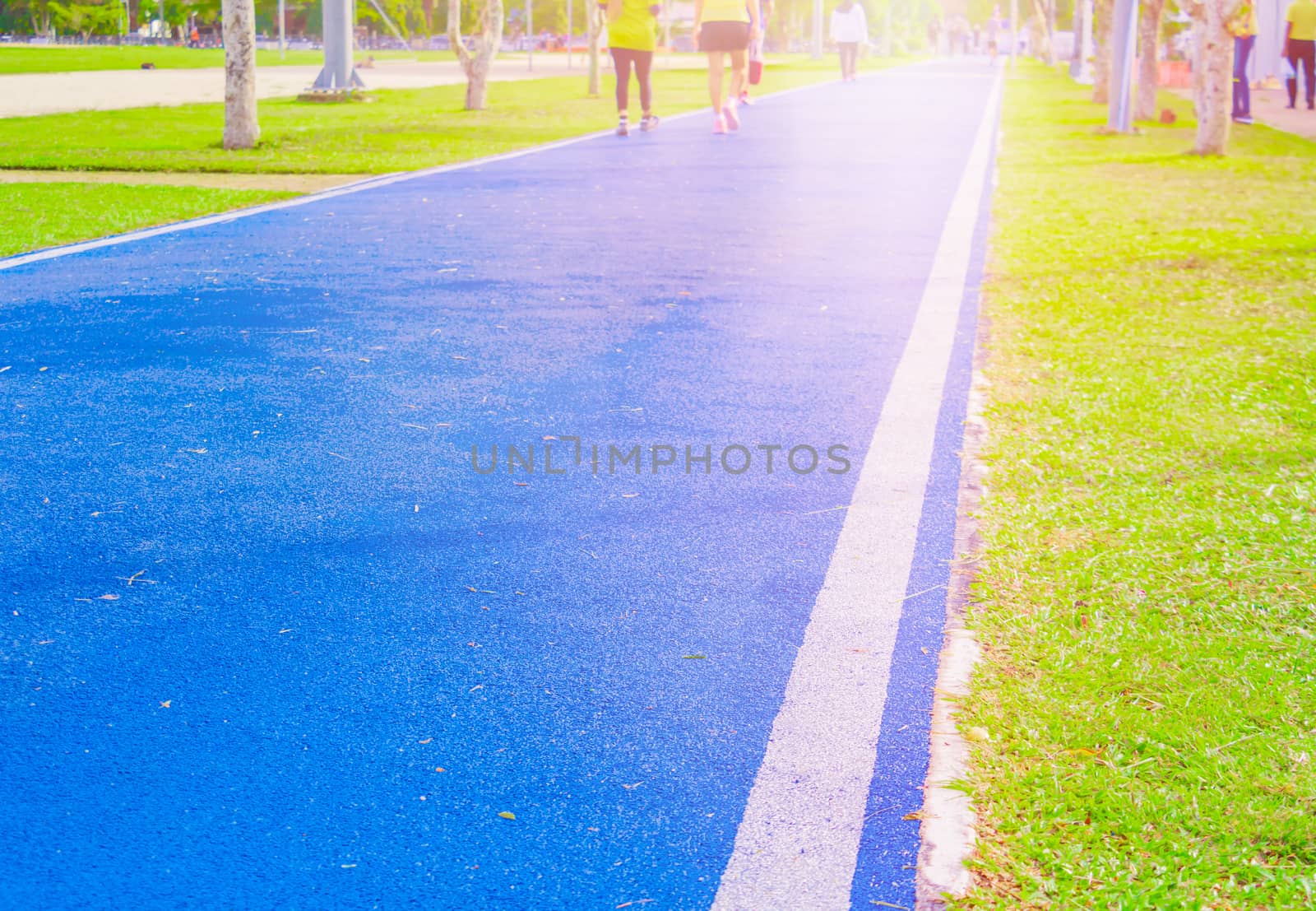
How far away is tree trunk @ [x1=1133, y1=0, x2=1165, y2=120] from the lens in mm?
23047

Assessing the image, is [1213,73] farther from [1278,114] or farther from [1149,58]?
[1278,114]

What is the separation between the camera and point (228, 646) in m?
3.50

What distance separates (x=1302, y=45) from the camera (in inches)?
1116

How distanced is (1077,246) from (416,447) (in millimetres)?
6323

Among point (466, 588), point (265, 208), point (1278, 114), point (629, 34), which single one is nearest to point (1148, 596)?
point (466, 588)

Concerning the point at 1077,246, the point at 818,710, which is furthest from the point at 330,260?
the point at 818,710

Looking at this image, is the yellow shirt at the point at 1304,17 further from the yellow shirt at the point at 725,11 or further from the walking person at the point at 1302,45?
the yellow shirt at the point at 725,11

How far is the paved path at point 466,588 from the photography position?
2684mm

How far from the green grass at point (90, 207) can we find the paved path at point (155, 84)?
1119cm

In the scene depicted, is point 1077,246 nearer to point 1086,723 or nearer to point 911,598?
point 911,598

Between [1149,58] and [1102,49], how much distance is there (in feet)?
12.0

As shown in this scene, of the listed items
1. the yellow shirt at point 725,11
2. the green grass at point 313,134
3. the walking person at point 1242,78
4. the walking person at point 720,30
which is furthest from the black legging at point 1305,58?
the yellow shirt at point 725,11

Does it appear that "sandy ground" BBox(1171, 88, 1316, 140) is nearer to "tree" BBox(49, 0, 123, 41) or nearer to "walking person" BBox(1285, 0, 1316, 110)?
"walking person" BBox(1285, 0, 1316, 110)

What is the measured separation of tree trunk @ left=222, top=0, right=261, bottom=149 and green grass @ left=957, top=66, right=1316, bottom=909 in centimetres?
1055
